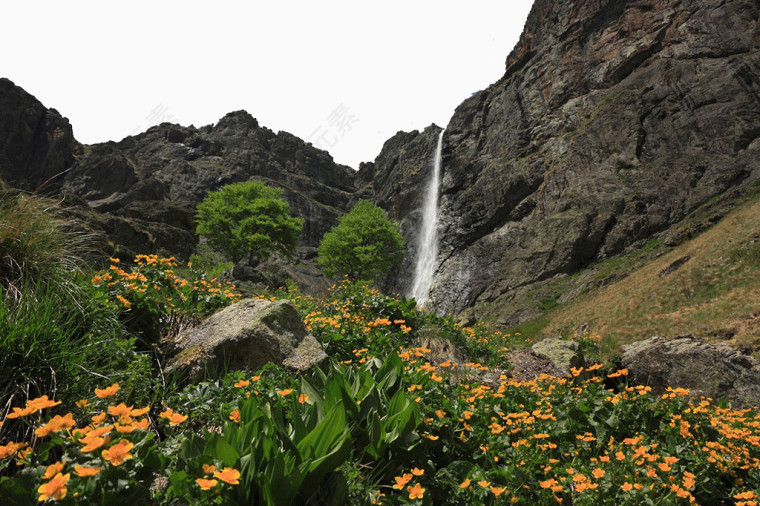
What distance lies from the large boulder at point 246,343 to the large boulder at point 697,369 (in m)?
6.75

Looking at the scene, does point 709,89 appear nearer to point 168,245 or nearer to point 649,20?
point 649,20

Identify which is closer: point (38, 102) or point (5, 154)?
point (5, 154)

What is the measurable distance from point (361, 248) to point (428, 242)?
22033 mm

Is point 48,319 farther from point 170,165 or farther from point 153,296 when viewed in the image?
point 170,165

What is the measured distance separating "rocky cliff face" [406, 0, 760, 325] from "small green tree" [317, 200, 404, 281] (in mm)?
11169

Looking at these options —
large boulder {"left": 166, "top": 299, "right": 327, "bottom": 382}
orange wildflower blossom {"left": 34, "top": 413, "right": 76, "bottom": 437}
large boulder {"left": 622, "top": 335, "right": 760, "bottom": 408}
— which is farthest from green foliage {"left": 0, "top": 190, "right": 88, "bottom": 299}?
large boulder {"left": 622, "top": 335, "right": 760, "bottom": 408}

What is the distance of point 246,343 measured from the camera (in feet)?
12.9

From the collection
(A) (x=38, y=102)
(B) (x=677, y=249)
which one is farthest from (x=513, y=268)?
(A) (x=38, y=102)

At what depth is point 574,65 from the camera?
1746 inches

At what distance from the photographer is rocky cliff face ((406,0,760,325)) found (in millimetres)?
32062

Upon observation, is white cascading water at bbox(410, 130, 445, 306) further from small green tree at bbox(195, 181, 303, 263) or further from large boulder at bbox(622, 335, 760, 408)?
large boulder at bbox(622, 335, 760, 408)

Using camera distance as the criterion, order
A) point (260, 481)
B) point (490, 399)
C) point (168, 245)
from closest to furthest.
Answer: point (260, 481), point (490, 399), point (168, 245)

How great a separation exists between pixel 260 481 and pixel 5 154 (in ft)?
254

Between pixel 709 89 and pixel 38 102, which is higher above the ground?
pixel 38 102
